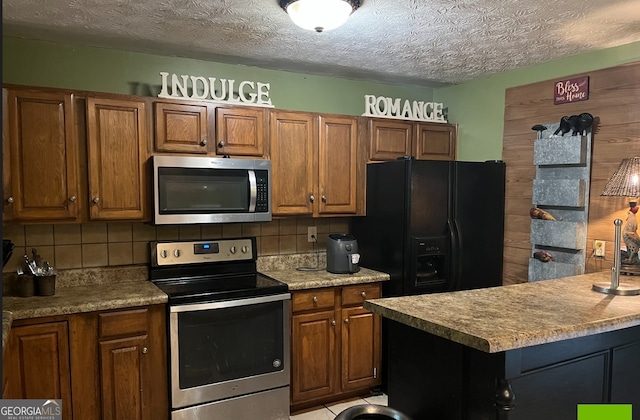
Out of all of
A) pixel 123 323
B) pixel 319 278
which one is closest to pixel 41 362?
pixel 123 323

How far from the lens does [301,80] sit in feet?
11.4

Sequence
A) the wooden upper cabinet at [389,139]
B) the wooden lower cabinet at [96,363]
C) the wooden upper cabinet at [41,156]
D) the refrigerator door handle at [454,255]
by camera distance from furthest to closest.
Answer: the wooden upper cabinet at [389,139] → the refrigerator door handle at [454,255] → the wooden upper cabinet at [41,156] → the wooden lower cabinet at [96,363]

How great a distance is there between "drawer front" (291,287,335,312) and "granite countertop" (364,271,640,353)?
1097 mm

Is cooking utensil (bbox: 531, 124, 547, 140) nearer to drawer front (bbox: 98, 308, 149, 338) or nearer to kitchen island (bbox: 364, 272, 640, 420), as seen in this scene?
kitchen island (bbox: 364, 272, 640, 420)

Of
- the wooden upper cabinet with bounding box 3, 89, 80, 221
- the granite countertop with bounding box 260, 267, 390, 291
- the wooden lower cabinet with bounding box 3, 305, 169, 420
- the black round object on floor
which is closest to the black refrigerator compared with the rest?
the granite countertop with bounding box 260, 267, 390, 291

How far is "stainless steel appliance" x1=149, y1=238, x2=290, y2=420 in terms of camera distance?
102 inches

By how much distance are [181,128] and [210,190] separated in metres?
0.41

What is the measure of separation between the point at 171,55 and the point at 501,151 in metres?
2.46

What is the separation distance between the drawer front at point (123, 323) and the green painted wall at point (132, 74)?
Result: 4.52ft

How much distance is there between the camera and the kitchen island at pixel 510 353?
5.08ft

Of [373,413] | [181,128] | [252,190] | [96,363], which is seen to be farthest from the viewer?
[252,190]

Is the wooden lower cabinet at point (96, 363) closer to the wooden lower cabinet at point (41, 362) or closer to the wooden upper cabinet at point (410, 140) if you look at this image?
the wooden lower cabinet at point (41, 362)

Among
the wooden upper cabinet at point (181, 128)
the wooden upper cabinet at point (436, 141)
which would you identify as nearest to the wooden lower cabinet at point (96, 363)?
the wooden upper cabinet at point (181, 128)

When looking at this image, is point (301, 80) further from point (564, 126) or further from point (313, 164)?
point (564, 126)
